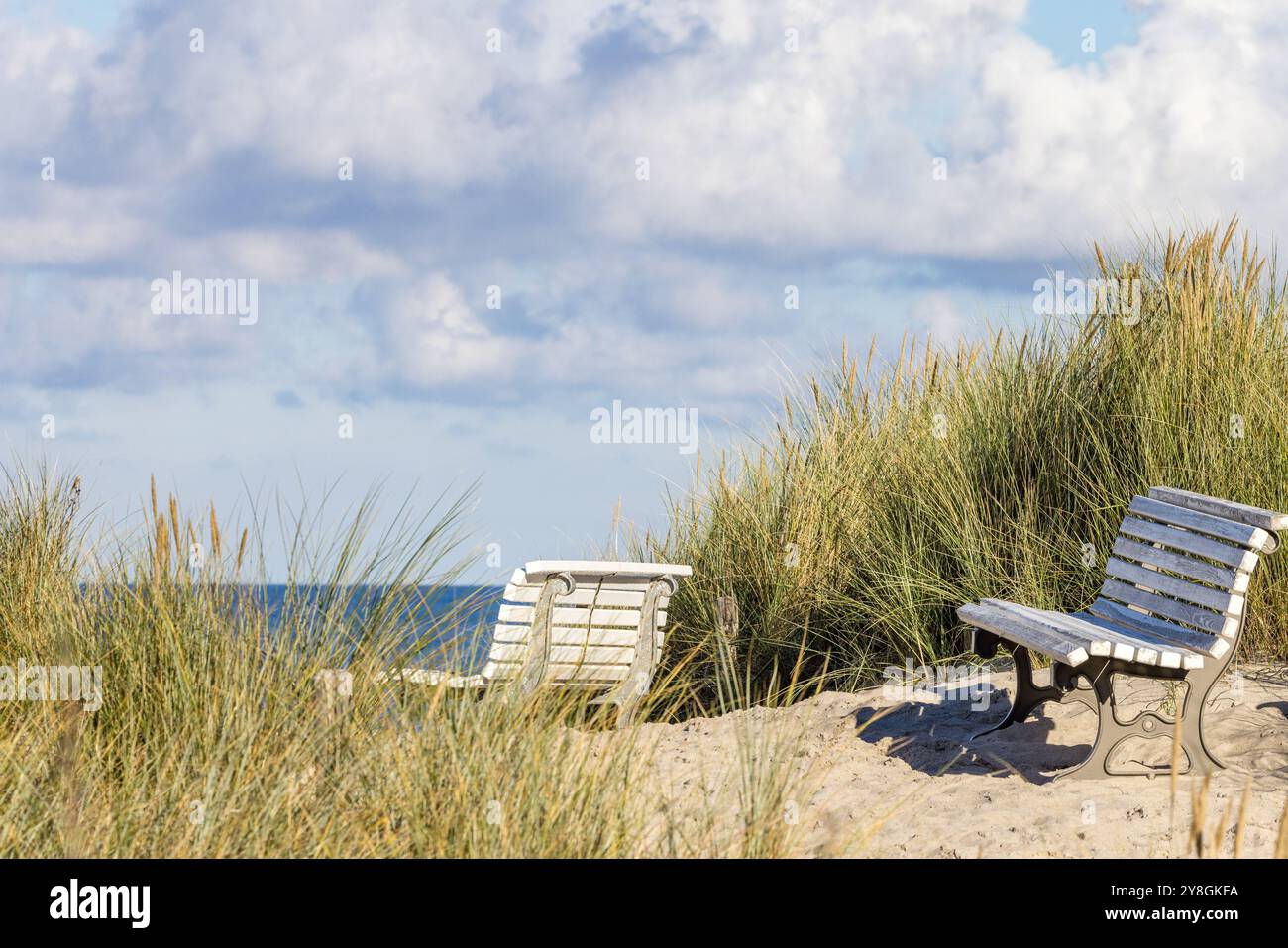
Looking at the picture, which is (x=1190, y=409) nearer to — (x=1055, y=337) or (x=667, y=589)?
(x=1055, y=337)

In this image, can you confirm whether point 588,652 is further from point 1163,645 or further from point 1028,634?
point 1163,645

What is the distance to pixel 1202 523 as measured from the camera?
4781 mm

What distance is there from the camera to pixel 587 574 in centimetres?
A: 572

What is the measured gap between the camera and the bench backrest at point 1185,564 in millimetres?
4465

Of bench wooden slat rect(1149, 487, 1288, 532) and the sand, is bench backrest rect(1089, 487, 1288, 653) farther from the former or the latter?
the sand

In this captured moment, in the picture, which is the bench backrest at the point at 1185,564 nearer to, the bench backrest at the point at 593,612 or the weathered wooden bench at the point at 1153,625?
the weathered wooden bench at the point at 1153,625

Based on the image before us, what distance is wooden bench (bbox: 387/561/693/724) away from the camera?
216 inches

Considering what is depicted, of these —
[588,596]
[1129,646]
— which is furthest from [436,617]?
[1129,646]

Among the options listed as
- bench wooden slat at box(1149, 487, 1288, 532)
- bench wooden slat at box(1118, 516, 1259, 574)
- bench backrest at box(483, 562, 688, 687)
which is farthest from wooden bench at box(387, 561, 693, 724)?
bench wooden slat at box(1149, 487, 1288, 532)

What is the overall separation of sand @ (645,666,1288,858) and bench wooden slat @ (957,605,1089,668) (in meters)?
0.48

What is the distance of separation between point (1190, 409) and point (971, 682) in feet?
5.75

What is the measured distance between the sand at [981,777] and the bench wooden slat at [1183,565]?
577 mm

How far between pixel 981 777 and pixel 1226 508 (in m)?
1.39
